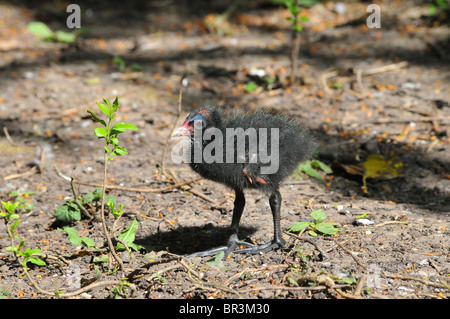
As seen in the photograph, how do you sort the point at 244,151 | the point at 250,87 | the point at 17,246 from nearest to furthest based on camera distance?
the point at 17,246
the point at 244,151
the point at 250,87

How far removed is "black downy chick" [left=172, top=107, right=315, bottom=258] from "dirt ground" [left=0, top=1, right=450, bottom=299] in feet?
1.70

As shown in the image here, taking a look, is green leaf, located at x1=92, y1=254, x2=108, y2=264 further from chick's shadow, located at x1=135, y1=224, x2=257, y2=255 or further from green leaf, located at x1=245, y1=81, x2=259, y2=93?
green leaf, located at x1=245, y1=81, x2=259, y2=93

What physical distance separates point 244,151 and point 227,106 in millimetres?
2846

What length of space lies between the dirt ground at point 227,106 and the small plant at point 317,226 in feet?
0.22

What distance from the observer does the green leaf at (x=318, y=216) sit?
4.30m

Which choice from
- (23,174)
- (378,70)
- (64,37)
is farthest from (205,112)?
(64,37)

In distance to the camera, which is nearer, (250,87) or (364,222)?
(364,222)

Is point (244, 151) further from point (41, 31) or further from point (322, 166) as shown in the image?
point (41, 31)

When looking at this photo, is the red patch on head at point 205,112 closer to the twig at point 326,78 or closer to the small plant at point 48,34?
the twig at point 326,78

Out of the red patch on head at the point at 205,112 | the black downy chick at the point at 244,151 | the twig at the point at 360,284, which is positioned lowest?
the twig at the point at 360,284

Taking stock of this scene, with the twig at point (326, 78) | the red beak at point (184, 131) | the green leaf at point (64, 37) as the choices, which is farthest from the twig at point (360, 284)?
the green leaf at point (64, 37)

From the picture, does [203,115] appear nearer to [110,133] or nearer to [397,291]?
[110,133]

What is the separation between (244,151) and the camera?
394 cm

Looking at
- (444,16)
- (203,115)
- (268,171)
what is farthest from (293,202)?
(444,16)
